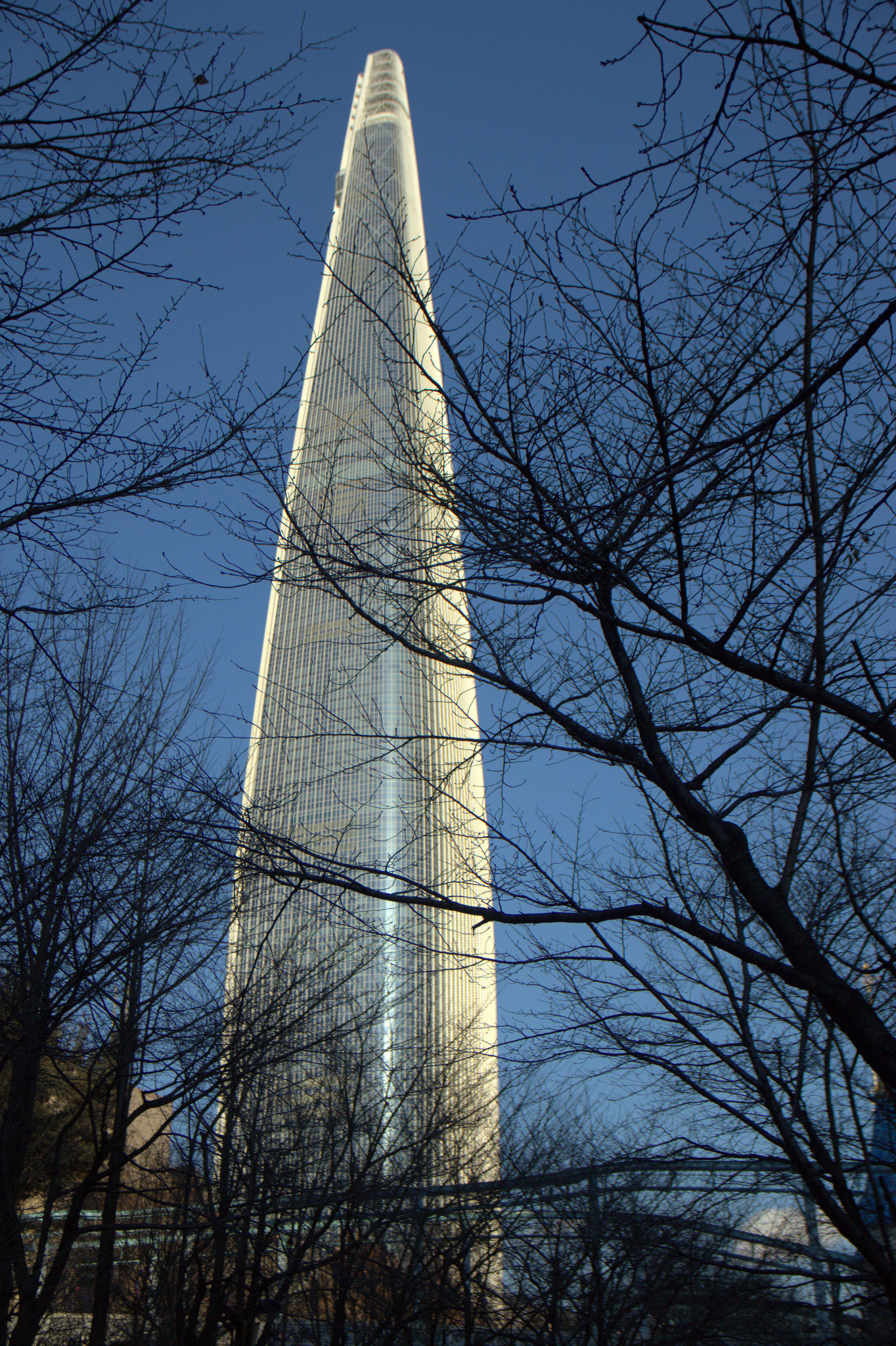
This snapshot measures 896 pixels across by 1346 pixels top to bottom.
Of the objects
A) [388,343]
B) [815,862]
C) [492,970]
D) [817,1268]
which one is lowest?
[817,1268]

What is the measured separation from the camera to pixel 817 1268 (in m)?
6.02

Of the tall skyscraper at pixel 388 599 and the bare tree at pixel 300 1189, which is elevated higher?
the tall skyscraper at pixel 388 599

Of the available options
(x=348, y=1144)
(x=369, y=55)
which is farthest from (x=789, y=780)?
(x=369, y=55)

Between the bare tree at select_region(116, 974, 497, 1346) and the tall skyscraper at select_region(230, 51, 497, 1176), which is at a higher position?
the tall skyscraper at select_region(230, 51, 497, 1176)

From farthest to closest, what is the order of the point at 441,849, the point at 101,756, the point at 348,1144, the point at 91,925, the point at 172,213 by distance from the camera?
the point at 348,1144 < the point at 101,756 < the point at 91,925 < the point at 441,849 < the point at 172,213

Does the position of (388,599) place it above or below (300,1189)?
above

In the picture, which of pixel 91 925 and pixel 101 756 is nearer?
pixel 91 925

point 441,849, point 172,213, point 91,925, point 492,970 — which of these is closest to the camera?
point 172,213

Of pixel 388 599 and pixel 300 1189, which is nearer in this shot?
pixel 388 599

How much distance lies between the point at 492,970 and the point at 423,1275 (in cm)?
656

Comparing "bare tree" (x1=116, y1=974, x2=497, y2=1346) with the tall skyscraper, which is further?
"bare tree" (x1=116, y1=974, x2=497, y2=1346)

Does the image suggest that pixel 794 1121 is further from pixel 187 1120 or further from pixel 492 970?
pixel 187 1120

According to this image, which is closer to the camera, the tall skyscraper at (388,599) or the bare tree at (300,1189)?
the tall skyscraper at (388,599)

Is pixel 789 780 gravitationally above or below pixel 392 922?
above
